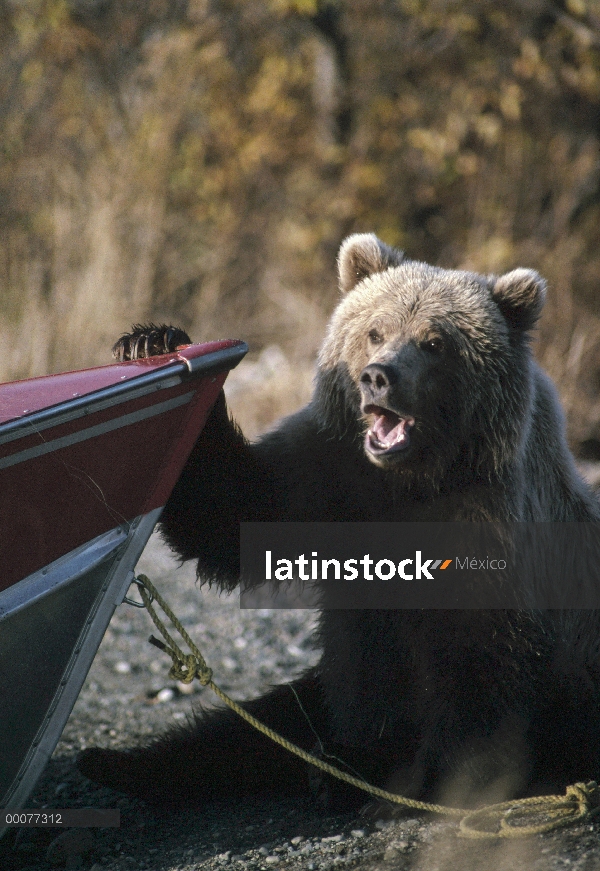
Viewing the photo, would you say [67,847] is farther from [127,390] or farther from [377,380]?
[377,380]

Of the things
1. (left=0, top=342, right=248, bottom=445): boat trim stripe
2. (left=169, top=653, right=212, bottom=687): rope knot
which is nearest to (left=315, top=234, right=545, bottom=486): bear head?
(left=0, top=342, right=248, bottom=445): boat trim stripe

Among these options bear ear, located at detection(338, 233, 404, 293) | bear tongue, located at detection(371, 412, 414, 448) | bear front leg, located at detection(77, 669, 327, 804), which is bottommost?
bear front leg, located at detection(77, 669, 327, 804)

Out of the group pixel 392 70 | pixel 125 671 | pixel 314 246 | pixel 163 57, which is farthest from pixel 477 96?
pixel 125 671

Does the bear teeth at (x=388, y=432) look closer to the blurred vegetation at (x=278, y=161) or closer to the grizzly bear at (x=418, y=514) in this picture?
the grizzly bear at (x=418, y=514)

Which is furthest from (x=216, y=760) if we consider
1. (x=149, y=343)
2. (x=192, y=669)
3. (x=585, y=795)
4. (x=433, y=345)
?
(x=433, y=345)

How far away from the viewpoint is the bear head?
9.71 feet

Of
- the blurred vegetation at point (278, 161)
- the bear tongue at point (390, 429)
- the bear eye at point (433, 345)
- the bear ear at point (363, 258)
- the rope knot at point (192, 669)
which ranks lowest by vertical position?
the rope knot at point (192, 669)

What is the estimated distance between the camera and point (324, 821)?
303cm

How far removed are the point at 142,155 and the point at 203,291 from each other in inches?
61.9

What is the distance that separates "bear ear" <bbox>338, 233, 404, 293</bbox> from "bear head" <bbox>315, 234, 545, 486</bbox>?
0.15 meters

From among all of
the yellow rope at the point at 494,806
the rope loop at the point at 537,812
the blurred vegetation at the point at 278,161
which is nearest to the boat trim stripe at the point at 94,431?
the yellow rope at the point at 494,806

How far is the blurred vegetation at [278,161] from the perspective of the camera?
330 inches

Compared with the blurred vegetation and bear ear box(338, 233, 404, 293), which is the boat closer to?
bear ear box(338, 233, 404, 293)

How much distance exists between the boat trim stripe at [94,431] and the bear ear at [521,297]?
1.18 meters
